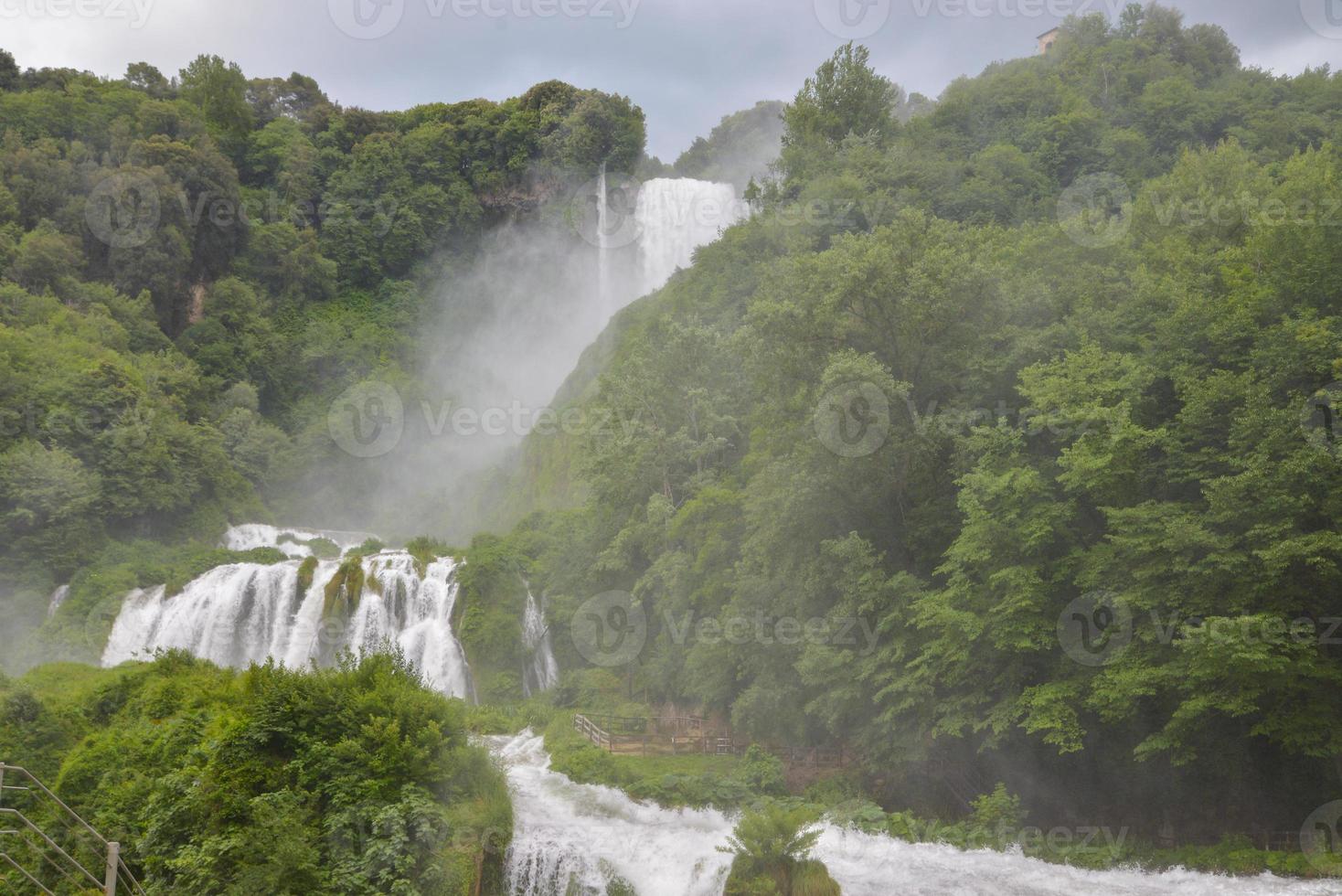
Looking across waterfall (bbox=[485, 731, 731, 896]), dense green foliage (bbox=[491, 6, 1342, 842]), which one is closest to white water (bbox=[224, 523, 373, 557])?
dense green foliage (bbox=[491, 6, 1342, 842])

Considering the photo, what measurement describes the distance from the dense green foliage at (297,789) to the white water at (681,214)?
6381 centimetres

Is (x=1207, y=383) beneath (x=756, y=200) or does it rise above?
beneath

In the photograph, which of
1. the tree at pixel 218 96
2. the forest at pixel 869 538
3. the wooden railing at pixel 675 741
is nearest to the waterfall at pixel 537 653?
the forest at pixel 869 538

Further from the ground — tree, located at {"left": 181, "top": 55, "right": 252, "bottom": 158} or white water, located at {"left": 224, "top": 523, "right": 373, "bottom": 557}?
tree, located at {"left": 181, "top": 55, "right": 252, "bottom": 158}

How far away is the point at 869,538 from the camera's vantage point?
32.9 meters

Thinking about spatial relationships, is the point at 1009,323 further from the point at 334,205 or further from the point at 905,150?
the point at 334,205

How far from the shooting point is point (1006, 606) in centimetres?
2577

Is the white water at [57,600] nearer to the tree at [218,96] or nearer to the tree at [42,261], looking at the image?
the tree at [42,261]

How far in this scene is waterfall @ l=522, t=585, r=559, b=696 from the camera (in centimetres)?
4806

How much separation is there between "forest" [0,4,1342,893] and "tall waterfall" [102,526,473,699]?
1625mm

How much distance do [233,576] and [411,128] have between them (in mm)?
70995

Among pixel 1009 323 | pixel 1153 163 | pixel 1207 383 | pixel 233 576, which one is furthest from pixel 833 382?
pixel 1153 163

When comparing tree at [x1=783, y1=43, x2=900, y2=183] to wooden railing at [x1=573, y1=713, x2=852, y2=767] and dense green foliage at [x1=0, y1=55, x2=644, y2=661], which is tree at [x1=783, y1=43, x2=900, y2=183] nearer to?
dense green foliage at [x1=0, y1=55, x2=644, y2=661]

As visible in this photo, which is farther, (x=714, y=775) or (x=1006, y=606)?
A: (x=714, y=775)
